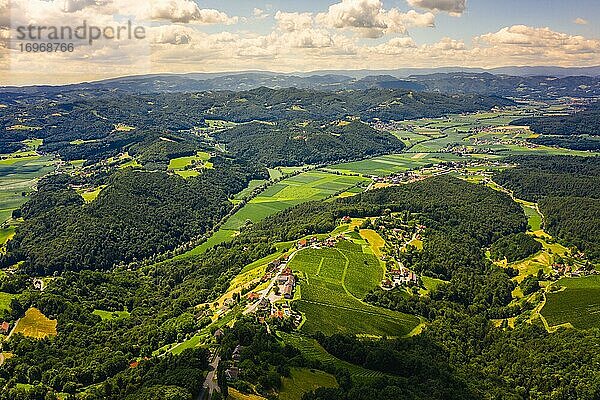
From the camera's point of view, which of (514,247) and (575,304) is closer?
(575,304)

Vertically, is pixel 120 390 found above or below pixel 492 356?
above

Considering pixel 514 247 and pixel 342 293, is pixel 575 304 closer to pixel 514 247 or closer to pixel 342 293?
pixel 514 247

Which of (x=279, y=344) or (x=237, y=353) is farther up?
(x=237, y=353)

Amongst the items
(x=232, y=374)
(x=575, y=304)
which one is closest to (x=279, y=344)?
(x=232, y=374)

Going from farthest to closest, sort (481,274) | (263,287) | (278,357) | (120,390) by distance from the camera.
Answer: (481,274) < (263,287) < (278,357) < (120,390)

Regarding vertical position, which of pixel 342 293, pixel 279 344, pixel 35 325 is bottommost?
pixel 35 325

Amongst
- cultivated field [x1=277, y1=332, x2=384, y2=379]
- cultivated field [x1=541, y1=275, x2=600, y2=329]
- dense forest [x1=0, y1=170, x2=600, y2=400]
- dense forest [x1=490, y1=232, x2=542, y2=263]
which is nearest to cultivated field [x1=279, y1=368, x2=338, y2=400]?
dense forest [x1=0, y1=170, x2=600, y2=400]

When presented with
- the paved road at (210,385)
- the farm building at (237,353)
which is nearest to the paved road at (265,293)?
the farm building at (237,353)

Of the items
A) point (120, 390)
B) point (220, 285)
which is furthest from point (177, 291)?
point (120, 390)

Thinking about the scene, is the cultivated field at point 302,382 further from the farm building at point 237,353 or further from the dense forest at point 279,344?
the farm building at point 237,353

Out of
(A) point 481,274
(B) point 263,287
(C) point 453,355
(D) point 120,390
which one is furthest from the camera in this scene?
(A) point 481,274

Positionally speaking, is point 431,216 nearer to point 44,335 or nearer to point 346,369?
point 346,369
